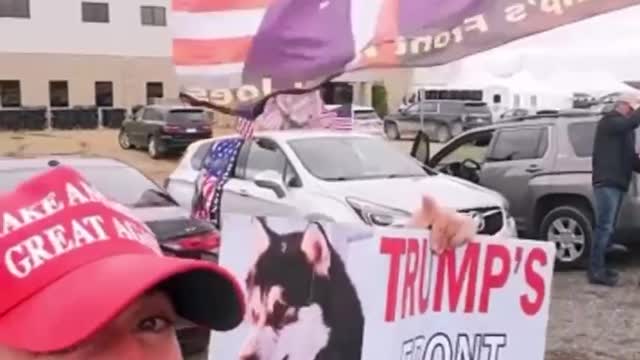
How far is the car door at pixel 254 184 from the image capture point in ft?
33.9

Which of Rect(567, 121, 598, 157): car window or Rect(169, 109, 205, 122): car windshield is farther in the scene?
Rect(169, 109, 205, 122): car windshield

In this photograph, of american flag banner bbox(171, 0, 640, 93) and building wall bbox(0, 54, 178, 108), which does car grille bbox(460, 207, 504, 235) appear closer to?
american flag banner bbox(171, 0, 640, 93)

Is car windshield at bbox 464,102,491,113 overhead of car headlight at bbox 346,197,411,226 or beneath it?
beneath

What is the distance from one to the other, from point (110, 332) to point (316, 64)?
9.21 ft

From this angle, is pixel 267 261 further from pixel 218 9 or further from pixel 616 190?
pixel 616 190

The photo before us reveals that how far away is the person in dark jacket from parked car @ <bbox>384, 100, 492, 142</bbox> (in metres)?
26.7

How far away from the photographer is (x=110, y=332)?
3.97ft

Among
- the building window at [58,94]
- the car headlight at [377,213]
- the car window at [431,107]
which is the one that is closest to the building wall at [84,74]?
the building window at [58,94]

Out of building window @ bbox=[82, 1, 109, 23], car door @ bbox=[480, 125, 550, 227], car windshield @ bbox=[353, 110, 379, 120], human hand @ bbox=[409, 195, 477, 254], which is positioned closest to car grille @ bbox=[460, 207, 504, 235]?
car door @ bbox=[480, 125, 550, 227]

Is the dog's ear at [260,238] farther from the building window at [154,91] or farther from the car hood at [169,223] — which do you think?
the building window at [154,91]

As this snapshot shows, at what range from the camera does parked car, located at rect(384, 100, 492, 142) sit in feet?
123

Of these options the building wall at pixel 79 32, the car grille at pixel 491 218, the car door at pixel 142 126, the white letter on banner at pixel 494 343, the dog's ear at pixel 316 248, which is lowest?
the car door at pixel 142 126

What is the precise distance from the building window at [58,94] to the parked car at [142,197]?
49982 mm

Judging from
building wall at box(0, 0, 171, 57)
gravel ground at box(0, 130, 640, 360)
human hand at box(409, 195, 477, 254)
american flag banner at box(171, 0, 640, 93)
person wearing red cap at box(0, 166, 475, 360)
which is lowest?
gravel ground at box(0, 130, 640, 360)
